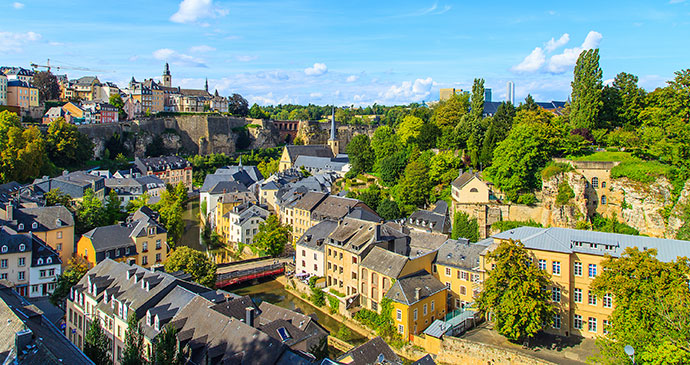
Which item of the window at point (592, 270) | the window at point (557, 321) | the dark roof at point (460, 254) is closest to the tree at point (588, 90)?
the dark roof at point (460, 254)

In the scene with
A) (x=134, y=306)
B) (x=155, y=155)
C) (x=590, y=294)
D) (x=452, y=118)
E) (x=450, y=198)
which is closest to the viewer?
(x=134, y=306)

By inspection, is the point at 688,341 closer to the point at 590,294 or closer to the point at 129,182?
the point at 590,294

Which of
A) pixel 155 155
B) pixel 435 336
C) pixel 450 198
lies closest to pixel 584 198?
pixel 450 198

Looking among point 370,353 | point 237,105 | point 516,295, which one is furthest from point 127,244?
point 237,105

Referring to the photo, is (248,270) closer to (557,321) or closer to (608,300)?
(557,321)

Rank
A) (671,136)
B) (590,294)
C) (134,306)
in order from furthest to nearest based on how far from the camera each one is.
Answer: (671,136)
(590,294)
(134,306)

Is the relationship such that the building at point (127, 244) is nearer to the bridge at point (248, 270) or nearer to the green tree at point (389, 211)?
the bridge at point (248, 270)
